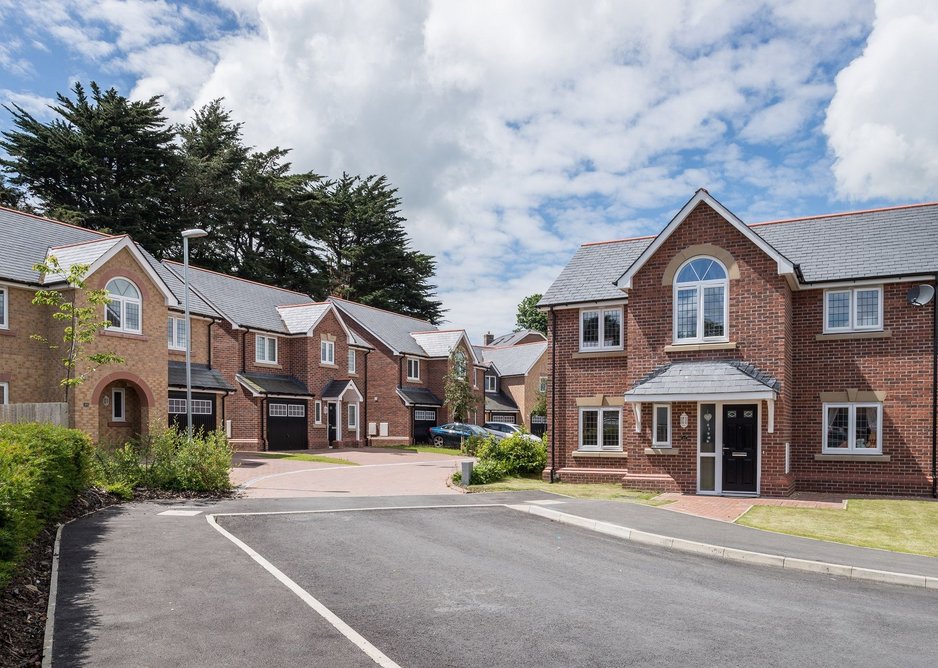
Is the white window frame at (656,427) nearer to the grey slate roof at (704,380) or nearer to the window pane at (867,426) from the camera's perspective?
the grey slate roof at (704,380)

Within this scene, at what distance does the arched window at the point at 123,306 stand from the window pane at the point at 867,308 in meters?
23.2

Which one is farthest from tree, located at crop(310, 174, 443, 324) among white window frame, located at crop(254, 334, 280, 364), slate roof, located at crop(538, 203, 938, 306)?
slate roof, located at crop(538, 203, 938, 306)

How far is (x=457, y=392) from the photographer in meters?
45.9

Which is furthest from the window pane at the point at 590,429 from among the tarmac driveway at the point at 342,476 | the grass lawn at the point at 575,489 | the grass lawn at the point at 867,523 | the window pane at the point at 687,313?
the grass lawn at the point at 867,523

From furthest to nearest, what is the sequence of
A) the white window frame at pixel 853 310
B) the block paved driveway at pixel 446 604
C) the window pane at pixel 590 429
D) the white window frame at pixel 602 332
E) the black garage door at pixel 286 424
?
the black garage door at pixel 286 424
the window pane at pixel 590 429
the white window frame at pixel 602 332
the white window frame at pixel 853 310
the block paved driveway at pixel 446 604

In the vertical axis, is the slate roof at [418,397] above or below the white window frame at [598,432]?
below

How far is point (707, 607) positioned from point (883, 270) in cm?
1492

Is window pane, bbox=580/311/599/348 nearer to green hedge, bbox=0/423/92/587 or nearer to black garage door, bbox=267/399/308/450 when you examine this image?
green hedge, bbox=0/423/92/587

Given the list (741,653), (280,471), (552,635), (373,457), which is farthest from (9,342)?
(741,653)

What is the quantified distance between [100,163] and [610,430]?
1633 inches

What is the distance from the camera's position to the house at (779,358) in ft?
63.0

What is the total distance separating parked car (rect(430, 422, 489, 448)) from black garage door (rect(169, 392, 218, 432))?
612 inches

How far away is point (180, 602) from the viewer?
330 inches

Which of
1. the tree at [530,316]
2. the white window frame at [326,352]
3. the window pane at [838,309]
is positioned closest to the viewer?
the window pane at [838,309]
